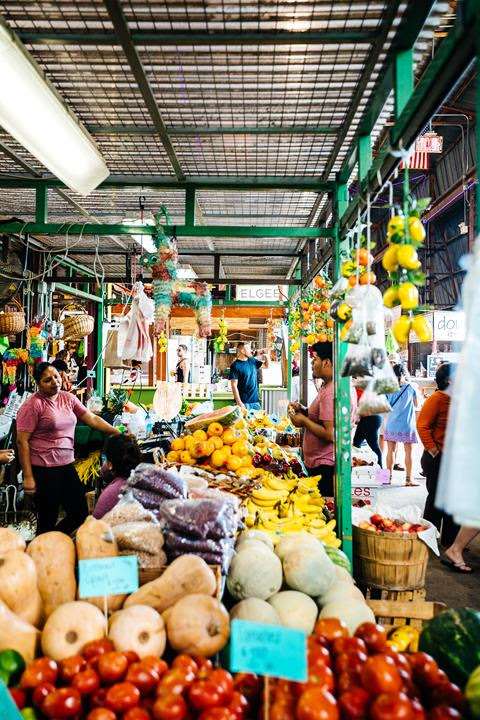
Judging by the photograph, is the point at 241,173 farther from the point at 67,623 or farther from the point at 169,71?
the point at 67,623

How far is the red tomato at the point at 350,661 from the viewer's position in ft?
5.02

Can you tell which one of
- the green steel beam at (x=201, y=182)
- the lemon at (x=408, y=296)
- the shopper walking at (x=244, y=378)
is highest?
the green steel beam at (x=201, y=182)

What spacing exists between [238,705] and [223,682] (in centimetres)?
7

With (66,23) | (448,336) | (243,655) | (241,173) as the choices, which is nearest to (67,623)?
(243,655)

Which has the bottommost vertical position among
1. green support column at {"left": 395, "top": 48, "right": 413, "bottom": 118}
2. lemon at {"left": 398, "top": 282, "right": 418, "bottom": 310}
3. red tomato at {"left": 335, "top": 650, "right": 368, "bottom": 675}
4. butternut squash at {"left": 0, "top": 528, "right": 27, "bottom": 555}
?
red tomato at {"left": 335, "top": 650, "right": 368, "bottom": 675}

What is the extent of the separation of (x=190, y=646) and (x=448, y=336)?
35.5ft

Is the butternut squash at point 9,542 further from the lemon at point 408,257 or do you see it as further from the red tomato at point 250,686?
the lemon at point 408,257

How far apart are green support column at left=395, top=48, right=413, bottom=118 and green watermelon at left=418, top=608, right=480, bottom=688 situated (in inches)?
84.3

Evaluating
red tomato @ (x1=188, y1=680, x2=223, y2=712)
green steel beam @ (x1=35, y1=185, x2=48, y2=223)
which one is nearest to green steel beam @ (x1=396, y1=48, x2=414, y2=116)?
red tomato @ (x1=188, y1=680, x2=223, y2=712)

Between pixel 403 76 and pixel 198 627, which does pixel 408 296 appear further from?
pixel 198 627

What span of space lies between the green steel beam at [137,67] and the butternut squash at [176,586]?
2390 millimetres

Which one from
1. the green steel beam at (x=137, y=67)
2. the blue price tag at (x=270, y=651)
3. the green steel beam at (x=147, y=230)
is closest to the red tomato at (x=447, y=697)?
the blue price tag at (x=270, y=651)

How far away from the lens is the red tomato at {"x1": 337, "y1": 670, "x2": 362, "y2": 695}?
1.48 m

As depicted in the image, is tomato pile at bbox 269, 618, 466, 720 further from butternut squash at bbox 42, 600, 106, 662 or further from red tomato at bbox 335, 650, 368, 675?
butternut squash at bbox 42, 600, 106, 662
